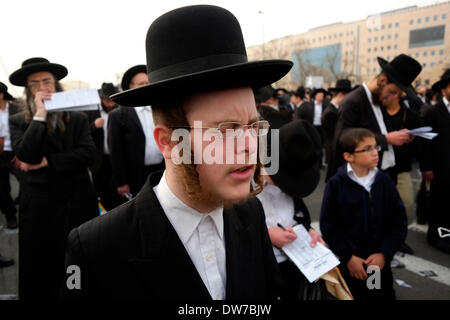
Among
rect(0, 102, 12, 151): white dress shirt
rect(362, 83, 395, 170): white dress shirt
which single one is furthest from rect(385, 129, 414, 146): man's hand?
rect(0, 102, 12, 151): white dress shirt

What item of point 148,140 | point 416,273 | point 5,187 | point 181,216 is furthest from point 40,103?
point 416,273

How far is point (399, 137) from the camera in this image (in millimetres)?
3482

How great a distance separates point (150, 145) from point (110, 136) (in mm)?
569

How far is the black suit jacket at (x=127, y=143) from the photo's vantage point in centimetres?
371

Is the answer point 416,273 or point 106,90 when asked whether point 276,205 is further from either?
point 106,90

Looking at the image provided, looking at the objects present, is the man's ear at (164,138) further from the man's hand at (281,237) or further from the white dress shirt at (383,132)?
the white dress shirt at (383,132)

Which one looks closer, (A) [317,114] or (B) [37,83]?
(B) [37,83]

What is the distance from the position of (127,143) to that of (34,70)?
52.7 inches

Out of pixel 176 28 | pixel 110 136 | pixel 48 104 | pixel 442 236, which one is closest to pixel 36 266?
pixel 48 104

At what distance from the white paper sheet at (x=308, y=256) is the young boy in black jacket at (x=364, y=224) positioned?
1.79 ft

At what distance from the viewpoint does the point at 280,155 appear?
2.26 metres

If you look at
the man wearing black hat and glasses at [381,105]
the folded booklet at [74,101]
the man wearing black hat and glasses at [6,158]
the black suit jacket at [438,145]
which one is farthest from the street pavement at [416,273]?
the folded booklet at [74,101]

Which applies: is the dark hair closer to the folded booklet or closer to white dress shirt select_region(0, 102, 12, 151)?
the folded booklet
